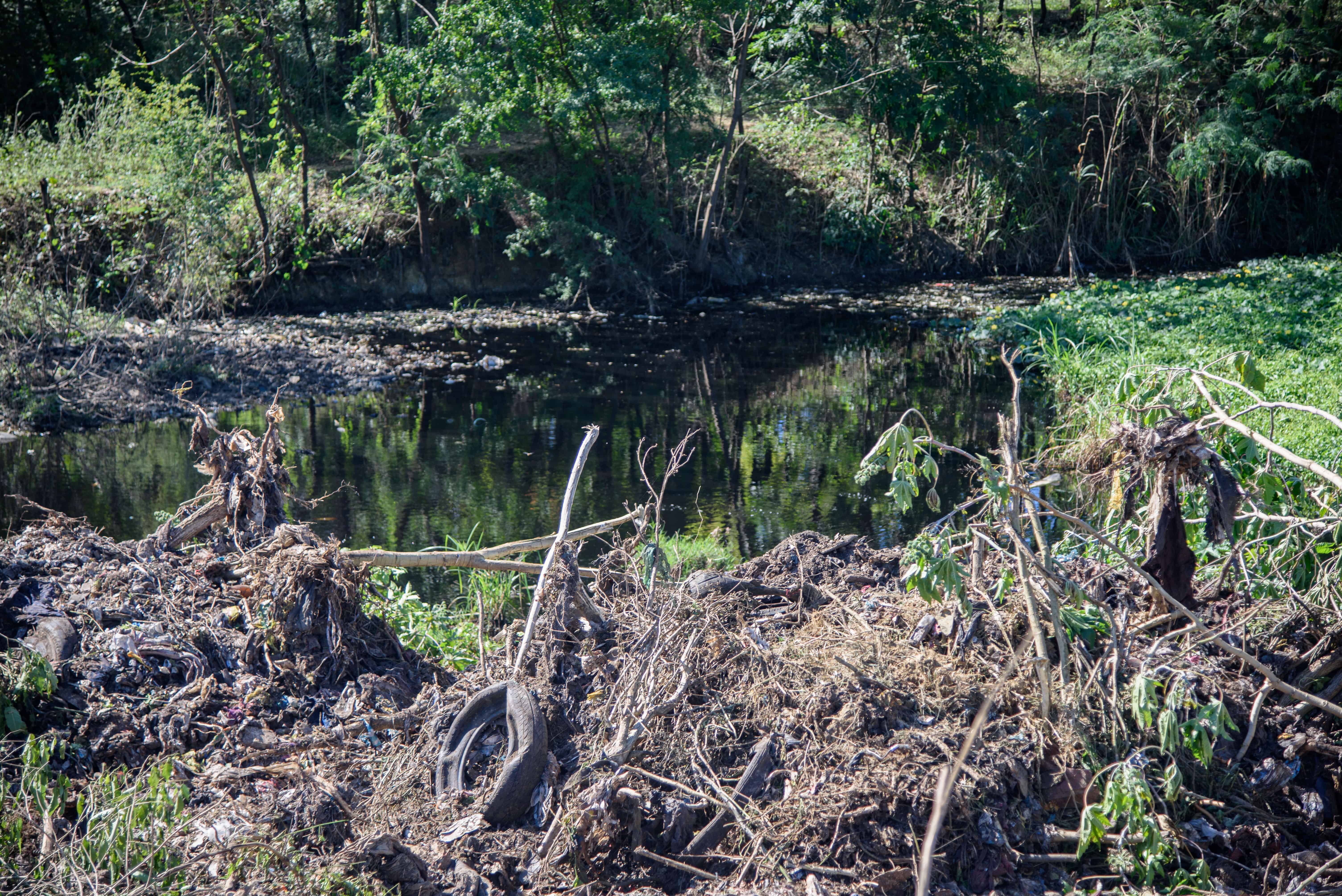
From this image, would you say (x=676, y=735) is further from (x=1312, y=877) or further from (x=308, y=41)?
(x=308, y=41)

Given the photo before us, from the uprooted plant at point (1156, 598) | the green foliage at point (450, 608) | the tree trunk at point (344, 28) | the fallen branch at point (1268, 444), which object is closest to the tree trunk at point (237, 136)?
the tree trunk at point (344, 28)

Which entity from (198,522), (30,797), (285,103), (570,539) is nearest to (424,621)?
(198,522)

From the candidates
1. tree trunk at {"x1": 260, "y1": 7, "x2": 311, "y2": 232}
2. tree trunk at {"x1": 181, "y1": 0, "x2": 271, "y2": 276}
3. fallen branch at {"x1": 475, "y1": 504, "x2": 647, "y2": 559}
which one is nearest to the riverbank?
tree trunk at {"x1": 181, "y1": 0, "x2": 271, "y2": 276}

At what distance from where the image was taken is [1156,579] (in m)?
3.84

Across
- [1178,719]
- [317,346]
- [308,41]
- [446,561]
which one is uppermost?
[308,41]

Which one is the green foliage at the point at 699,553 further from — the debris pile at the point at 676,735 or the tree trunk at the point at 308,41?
the tree trunk at the point at 308,41

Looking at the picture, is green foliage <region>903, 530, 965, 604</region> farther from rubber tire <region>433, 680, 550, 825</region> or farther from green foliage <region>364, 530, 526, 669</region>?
green foliage <region>364, 530, 526, 669</region>

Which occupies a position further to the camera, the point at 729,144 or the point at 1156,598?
the point at 729,144

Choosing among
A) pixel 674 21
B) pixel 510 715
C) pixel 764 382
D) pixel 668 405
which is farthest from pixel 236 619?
pixel 674 21

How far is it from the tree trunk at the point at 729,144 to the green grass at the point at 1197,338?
18.0 feet

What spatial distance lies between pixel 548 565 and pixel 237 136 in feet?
44.4

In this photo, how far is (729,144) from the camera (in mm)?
17516

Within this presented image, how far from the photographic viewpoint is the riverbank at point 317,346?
35.8ft

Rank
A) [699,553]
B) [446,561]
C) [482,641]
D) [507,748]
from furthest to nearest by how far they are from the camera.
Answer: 1. [699,553]
2. [446,561]
3. [482,641]
4. [507,748]
